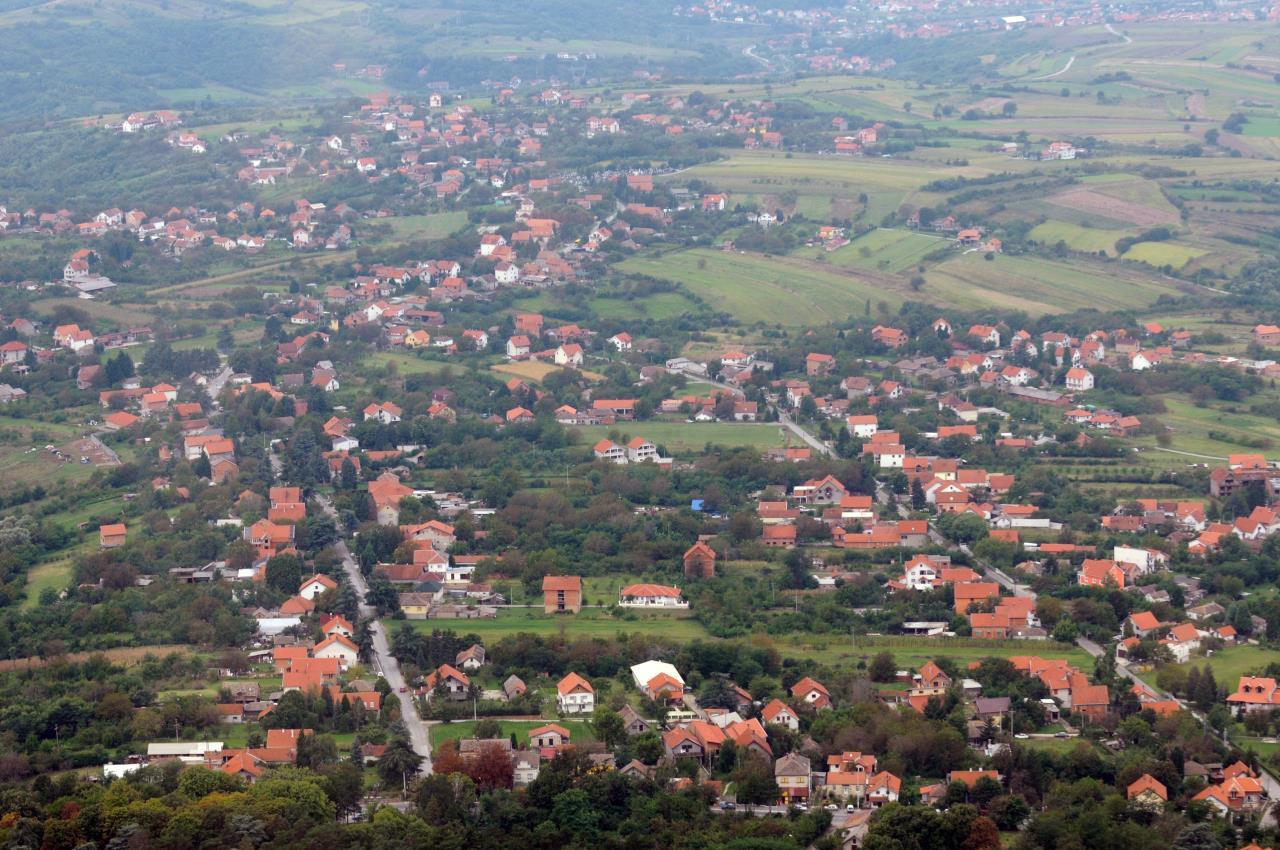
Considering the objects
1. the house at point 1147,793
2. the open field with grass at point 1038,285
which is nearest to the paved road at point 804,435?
the open field with grass at point 1038,285

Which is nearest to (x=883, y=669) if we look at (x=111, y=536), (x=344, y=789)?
(x=344, y=789)

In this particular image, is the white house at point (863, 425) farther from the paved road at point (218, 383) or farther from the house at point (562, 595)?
the paved road at point (218, 383)

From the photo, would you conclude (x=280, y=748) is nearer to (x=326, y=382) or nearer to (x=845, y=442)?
(x=845, y=442)

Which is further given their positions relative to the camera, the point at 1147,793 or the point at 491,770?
the point at 491,770

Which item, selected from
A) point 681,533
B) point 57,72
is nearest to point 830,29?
point 57,72

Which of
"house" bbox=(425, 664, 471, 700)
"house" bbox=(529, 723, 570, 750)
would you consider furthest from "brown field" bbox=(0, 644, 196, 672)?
"house" bbox=(529, 723, 570, 750)

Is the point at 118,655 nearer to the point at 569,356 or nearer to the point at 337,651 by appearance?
the point at 337,651
